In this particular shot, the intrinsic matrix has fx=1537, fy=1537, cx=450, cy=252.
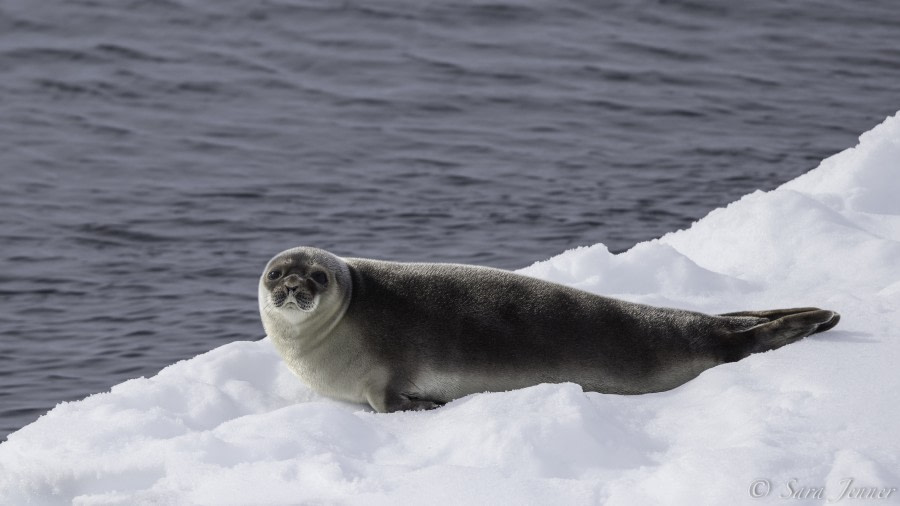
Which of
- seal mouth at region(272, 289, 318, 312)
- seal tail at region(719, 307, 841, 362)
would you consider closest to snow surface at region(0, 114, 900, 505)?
seal tail at region(719, 307, 841, 362)

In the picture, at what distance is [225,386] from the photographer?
6691 mm

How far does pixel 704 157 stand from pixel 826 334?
29.1 ft

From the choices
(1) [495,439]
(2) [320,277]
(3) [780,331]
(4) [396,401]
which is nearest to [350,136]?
(2) [320,277]

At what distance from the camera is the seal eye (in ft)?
21.4

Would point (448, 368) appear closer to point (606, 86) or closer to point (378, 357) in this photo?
point (378, 357)

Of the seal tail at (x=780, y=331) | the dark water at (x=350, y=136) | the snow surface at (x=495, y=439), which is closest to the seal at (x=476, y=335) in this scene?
the seal tail at (x=780, y=331)

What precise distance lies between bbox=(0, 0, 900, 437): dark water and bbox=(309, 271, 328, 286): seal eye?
271 cm

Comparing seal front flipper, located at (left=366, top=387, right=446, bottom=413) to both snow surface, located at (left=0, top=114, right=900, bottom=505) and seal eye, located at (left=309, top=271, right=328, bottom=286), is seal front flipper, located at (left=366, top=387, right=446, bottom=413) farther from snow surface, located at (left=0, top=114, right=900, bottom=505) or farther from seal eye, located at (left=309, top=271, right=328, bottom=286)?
seal eye, located at (left=309, top=271, right=328, bottom=286)

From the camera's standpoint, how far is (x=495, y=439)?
554cm

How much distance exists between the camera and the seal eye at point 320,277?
6.52 meters

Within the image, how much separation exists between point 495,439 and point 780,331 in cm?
153

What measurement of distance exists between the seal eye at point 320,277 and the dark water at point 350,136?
2714 millimetres

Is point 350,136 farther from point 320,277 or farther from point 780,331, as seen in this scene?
point 780,331

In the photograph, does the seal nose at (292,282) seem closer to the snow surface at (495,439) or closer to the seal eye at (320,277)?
the seal eye at (320,277)
